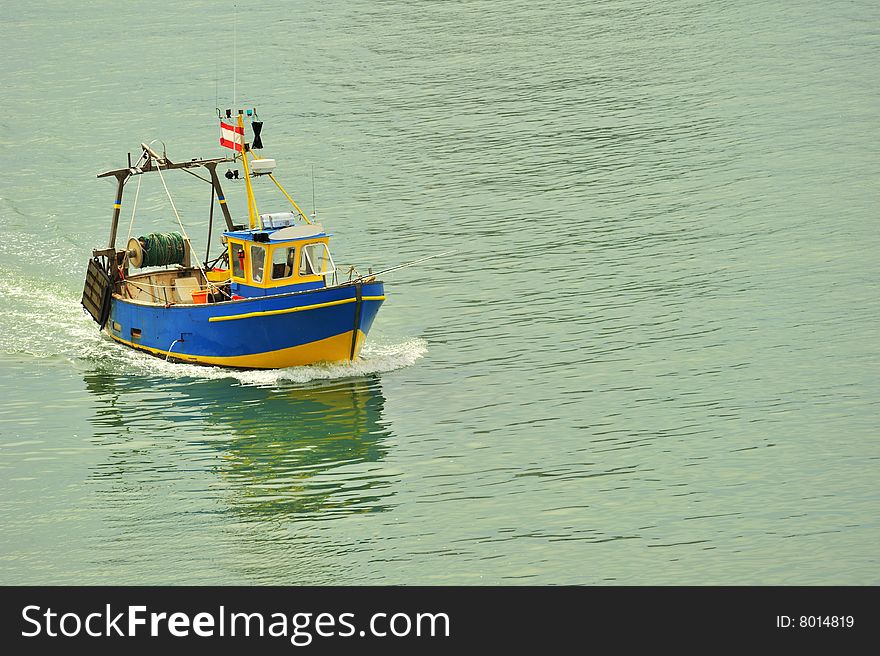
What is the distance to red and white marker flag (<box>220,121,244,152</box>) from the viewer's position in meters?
36.6

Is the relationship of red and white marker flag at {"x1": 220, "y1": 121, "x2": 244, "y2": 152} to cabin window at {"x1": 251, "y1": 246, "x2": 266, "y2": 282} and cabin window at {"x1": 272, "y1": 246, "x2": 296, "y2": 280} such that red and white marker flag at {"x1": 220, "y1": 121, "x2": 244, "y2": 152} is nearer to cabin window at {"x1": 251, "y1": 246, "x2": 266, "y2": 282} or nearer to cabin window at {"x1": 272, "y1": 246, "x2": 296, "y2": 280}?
cabin window at {"x1": 251, "y1": 246, "x2": 266, "y2": 282}

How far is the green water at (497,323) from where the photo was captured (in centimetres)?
2589

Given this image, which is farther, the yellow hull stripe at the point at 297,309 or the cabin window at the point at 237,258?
the cabin window at the point at 237,258

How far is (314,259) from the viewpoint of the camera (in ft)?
116

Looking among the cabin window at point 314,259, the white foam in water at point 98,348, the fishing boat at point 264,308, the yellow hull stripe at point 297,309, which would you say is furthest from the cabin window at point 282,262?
the white foam in water at point 98,348

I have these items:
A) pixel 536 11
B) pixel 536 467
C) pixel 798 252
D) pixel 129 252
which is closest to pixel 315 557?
pixel 536 467

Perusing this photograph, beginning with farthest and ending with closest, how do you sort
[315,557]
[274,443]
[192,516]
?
[274,443] → [192,516] → [315,557]

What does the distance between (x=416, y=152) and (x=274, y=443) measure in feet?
94.5

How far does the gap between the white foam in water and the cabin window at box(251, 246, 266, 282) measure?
94.7 inches

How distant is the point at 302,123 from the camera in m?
63.5

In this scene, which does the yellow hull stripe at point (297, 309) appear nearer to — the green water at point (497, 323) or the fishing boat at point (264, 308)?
the fishing boat at point (264, 308)

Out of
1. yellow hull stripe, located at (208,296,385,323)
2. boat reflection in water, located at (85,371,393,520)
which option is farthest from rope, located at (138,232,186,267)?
yellow hull stripe, located at (208,296,385,323)

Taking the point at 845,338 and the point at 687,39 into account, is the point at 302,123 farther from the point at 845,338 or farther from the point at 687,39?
the point at 845,338

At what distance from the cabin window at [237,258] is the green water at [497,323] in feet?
9.00
